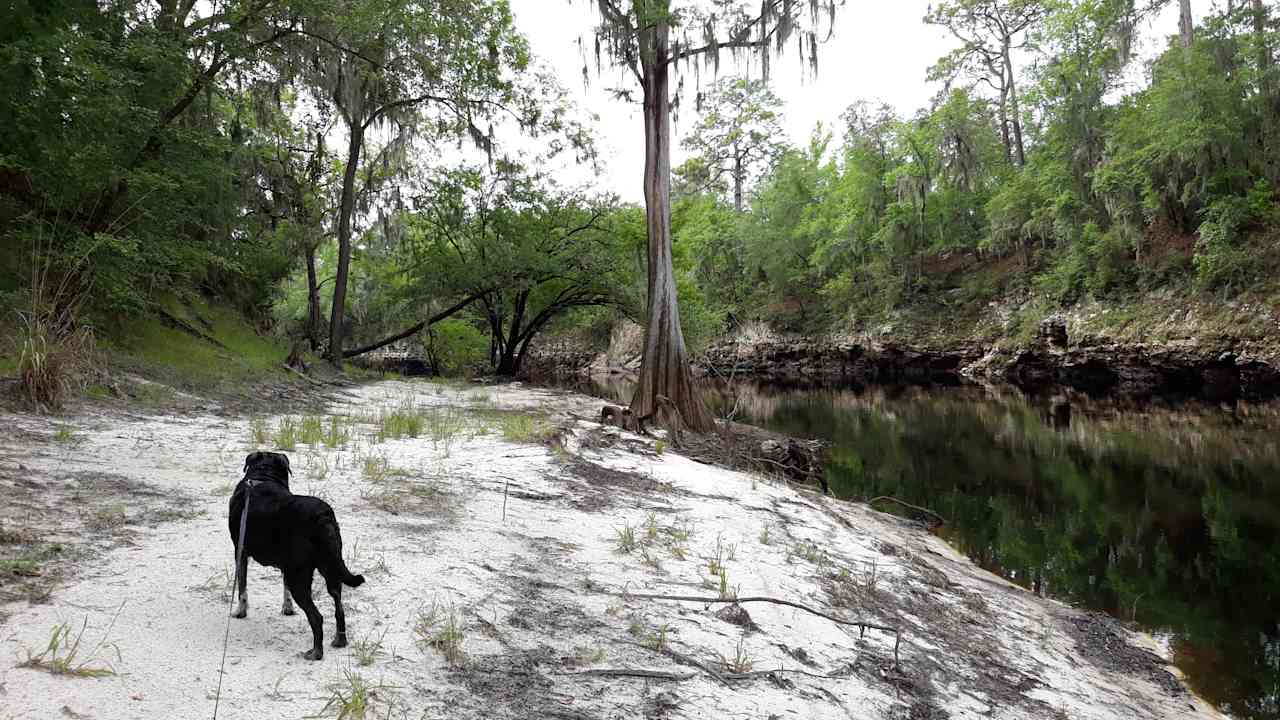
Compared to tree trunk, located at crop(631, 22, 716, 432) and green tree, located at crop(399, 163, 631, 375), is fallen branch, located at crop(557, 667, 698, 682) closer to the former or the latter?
tree trunk, located at crop(631, 22, 716, 432)

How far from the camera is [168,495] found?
4902mm

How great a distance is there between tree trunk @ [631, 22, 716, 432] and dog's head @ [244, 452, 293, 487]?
973 cm

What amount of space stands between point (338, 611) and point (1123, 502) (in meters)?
11.1

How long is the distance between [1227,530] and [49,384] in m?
13.4

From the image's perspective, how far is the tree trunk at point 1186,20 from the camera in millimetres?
27105

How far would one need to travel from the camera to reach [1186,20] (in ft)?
89.5

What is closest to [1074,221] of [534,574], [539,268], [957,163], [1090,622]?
[957,163]

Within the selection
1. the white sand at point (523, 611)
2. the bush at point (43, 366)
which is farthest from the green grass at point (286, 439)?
the bush at point (43, 366)

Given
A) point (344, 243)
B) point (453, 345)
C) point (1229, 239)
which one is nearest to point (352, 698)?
point (344, 243)

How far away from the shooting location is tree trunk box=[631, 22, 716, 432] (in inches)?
523

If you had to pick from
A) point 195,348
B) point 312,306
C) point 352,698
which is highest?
point 312,306

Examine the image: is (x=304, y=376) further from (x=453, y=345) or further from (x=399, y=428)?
(x=453, y=345)

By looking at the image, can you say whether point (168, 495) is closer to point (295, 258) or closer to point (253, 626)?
point (253, 626)

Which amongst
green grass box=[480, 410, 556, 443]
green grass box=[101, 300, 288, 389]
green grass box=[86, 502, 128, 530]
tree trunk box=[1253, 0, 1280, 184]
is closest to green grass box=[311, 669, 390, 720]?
green grass box=[86, 502, 128, 530]
